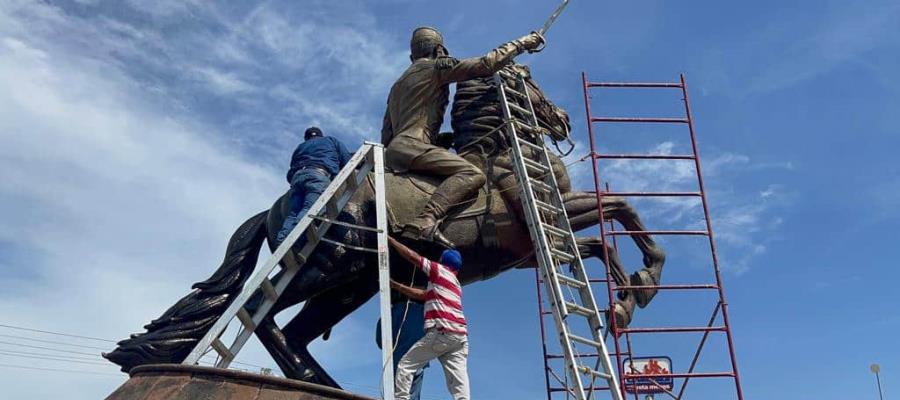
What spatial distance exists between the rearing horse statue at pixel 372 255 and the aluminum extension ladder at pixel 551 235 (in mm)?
219

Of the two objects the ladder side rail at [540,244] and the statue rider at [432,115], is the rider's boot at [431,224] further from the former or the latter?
the ladder side rail at [540,244]

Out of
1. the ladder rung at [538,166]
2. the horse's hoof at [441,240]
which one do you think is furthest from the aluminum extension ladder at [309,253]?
the ladder rung at [538,166]

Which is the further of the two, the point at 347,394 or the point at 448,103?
the point at 448,103

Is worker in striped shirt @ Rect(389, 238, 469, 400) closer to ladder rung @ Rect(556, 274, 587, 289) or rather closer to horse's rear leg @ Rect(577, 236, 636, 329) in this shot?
ladder rung @ Rect(556, 274, 587, 289)

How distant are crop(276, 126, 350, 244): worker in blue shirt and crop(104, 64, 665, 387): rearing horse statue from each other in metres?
0.27

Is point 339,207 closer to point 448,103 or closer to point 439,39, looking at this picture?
point 448,103

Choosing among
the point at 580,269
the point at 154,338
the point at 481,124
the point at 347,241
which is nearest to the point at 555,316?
the point at 580,269

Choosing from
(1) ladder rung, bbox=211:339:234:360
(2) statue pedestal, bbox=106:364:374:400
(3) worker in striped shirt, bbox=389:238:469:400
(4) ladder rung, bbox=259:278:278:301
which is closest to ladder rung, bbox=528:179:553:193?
(3) worker in striped shirt, bbox=389:238:469:400

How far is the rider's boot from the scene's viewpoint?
6.86 m

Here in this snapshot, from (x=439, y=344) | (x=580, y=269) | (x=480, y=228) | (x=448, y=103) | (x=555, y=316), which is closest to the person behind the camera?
(x=439, y=344)

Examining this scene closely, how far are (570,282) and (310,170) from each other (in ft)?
8.24

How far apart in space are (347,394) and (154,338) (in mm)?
2409

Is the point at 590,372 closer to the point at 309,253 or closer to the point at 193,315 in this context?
the point at 309,253

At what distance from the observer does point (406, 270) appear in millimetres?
7062
